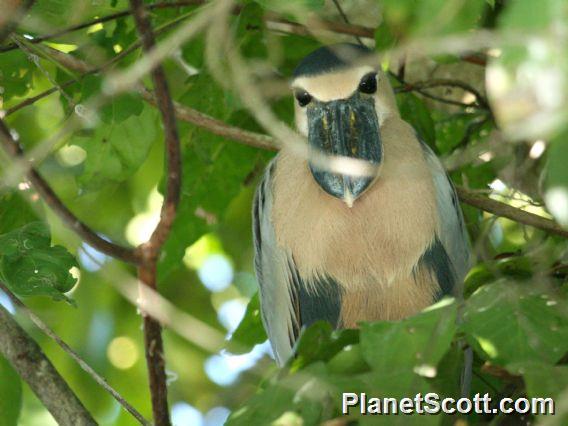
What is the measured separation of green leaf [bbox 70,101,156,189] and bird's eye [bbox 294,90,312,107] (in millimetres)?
465

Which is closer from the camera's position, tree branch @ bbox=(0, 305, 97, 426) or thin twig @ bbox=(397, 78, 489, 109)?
tree branch @ bbox=(0, 305, 97, 426)

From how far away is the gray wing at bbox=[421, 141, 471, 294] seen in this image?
2992 millimetres

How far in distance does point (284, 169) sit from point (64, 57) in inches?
32.7

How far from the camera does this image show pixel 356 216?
9.70 feet

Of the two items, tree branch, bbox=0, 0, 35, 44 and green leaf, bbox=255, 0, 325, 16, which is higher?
tree branch, bbox=0, 0, 35, 44

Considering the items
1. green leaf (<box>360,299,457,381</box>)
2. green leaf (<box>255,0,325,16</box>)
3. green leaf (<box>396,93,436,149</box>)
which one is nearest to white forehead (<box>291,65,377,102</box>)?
green leaf (<box>396,93,436,149</box>)

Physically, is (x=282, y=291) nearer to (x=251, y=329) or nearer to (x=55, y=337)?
(x=251, y=329)

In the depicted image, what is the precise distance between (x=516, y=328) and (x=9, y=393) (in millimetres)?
1389

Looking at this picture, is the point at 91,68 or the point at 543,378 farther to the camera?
the point at 91,68

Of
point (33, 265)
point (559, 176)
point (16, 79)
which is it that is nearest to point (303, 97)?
point (16, 79)

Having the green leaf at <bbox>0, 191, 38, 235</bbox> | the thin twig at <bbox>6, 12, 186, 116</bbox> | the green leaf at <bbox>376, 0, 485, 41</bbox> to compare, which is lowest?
the green leaf at <bbox>376, 0, 485, 41</bbox>

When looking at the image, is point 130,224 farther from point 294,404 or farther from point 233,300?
point 294,404

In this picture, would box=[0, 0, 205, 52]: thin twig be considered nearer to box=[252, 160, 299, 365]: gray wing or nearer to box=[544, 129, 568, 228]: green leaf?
box=[252, 160, 299, 365]: gray wing

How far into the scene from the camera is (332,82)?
286 cm
